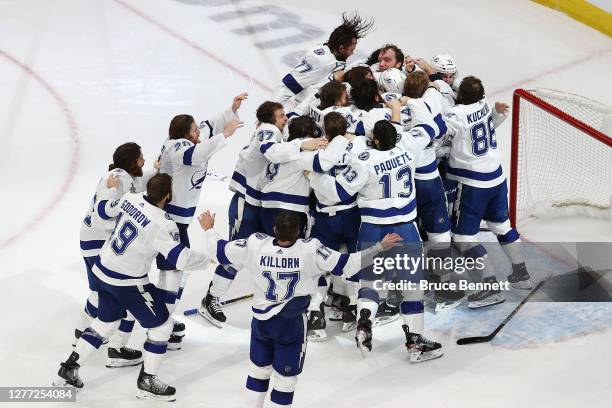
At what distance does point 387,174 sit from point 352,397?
1166 millimetres

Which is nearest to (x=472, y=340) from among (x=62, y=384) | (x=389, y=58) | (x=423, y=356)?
(x=423, y=356)

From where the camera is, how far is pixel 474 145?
668 cm

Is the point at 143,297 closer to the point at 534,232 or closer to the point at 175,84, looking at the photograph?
the point at 534,232

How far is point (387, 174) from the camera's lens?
610cm

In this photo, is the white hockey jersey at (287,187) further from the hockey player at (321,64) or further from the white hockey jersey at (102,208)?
the hockey player at (321,64)

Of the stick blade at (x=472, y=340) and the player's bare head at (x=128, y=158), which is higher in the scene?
the player's bare head at (x=128, y=158)

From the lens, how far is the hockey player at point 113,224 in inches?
239

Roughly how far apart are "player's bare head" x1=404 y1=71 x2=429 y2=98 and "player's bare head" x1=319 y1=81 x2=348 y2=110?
1.17ft

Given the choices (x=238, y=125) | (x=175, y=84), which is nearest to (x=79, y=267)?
(x=238, y=125)

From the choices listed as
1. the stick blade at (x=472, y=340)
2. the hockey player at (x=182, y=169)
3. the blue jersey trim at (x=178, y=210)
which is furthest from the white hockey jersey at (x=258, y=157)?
the stick blade at (x=472, y=340)

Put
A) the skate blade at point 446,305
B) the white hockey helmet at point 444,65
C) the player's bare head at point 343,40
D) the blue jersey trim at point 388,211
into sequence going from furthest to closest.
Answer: the player's bare head at point 343,40, the white hockey helmet at point 444,65, the skate blade at point 446,305, the blue jersey trim at point 388,211

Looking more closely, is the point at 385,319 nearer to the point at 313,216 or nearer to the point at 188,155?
the point at 313,216

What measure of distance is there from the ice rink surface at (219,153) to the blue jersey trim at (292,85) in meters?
1.09

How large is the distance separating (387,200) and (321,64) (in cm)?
141
